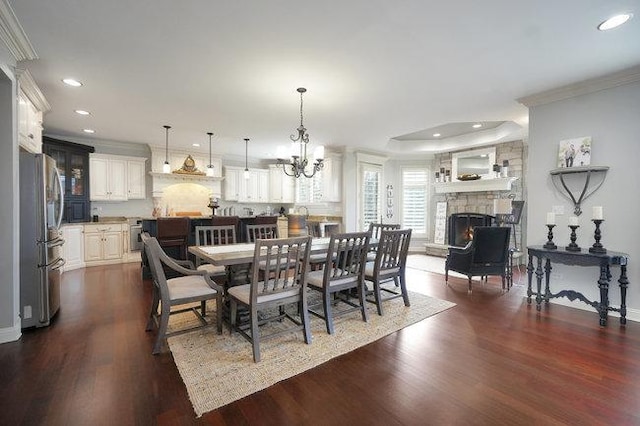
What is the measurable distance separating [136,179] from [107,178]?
53cm

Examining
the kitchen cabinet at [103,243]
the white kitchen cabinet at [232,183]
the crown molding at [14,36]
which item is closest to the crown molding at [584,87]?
the crown molding at [14,36]

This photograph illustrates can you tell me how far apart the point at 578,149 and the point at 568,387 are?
9.32ft

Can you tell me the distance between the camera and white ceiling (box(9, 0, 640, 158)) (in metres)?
2.14

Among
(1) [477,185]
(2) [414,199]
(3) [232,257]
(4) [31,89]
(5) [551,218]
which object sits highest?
(4) [31,89]

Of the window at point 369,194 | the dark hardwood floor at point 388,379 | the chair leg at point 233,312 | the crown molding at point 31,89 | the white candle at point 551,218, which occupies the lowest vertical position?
the dark hardwood floor at point 388,379

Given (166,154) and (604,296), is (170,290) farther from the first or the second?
(166,154)

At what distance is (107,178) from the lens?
6.13 metres

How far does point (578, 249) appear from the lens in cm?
324

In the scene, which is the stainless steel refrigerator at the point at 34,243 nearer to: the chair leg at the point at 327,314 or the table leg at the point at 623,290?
the chair leg at the point at 327,314

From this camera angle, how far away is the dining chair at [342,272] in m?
2.79

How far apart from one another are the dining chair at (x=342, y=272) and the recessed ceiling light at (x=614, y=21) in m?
2.55

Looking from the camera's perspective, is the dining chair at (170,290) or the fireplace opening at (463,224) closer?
the dining chair at (170,290)

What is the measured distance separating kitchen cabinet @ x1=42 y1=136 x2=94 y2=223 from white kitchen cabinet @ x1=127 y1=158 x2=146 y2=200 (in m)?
0.71

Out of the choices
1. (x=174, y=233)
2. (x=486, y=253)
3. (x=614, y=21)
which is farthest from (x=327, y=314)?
(x=614, y=21)
